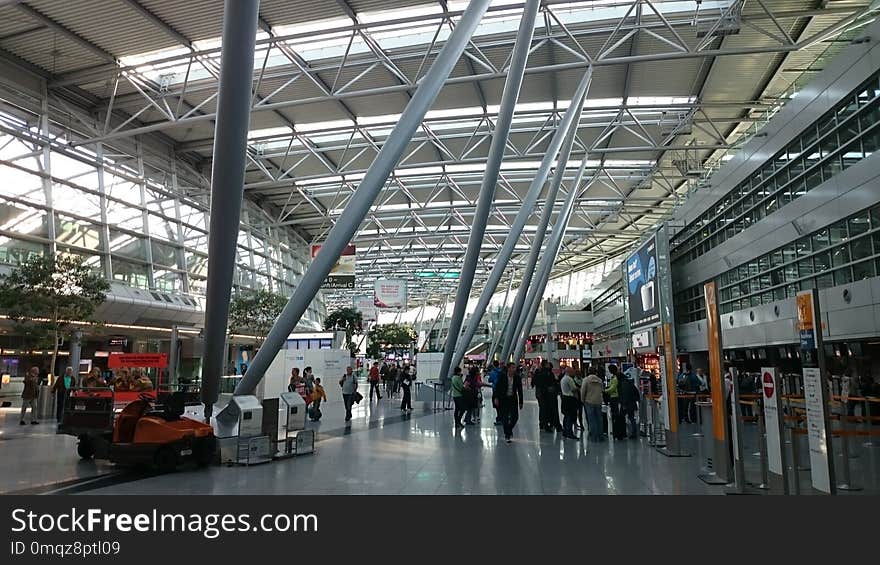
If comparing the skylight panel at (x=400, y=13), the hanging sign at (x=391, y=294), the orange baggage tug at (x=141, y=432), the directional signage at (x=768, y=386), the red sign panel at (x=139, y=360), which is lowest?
the orange baggage tug at (x=141, y=432)

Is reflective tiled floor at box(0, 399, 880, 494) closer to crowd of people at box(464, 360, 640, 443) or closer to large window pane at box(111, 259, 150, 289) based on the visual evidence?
crowd of people at box(464, 360, 640, 443)

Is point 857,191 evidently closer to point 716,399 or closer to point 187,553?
point 716,399

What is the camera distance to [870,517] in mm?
3980

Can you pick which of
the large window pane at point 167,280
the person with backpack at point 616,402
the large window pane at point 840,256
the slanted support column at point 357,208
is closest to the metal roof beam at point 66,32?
the large window pane at point 167,280

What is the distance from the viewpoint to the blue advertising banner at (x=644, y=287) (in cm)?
1364

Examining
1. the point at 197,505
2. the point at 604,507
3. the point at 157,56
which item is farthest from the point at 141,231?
the point at 604,507

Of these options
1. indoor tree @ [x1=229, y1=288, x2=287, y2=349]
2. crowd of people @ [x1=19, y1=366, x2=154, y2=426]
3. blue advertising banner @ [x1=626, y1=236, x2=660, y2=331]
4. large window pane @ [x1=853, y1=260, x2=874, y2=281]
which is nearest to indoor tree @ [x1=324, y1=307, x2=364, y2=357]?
indoor tree @ [x1=229, y1=288, x2=287, y2=349]

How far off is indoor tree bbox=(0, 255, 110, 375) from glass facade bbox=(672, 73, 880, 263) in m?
22.4

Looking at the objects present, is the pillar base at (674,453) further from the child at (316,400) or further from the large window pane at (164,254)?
the large window pane at (164,254)

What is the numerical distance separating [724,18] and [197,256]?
2600 cm

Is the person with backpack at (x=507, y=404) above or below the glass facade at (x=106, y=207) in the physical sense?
below

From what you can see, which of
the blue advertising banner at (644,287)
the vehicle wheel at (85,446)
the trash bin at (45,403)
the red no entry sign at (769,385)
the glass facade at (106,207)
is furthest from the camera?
the glass facade at (106,207)

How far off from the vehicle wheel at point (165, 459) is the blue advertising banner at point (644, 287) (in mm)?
10175

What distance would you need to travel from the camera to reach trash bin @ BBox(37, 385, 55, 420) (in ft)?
53.8
